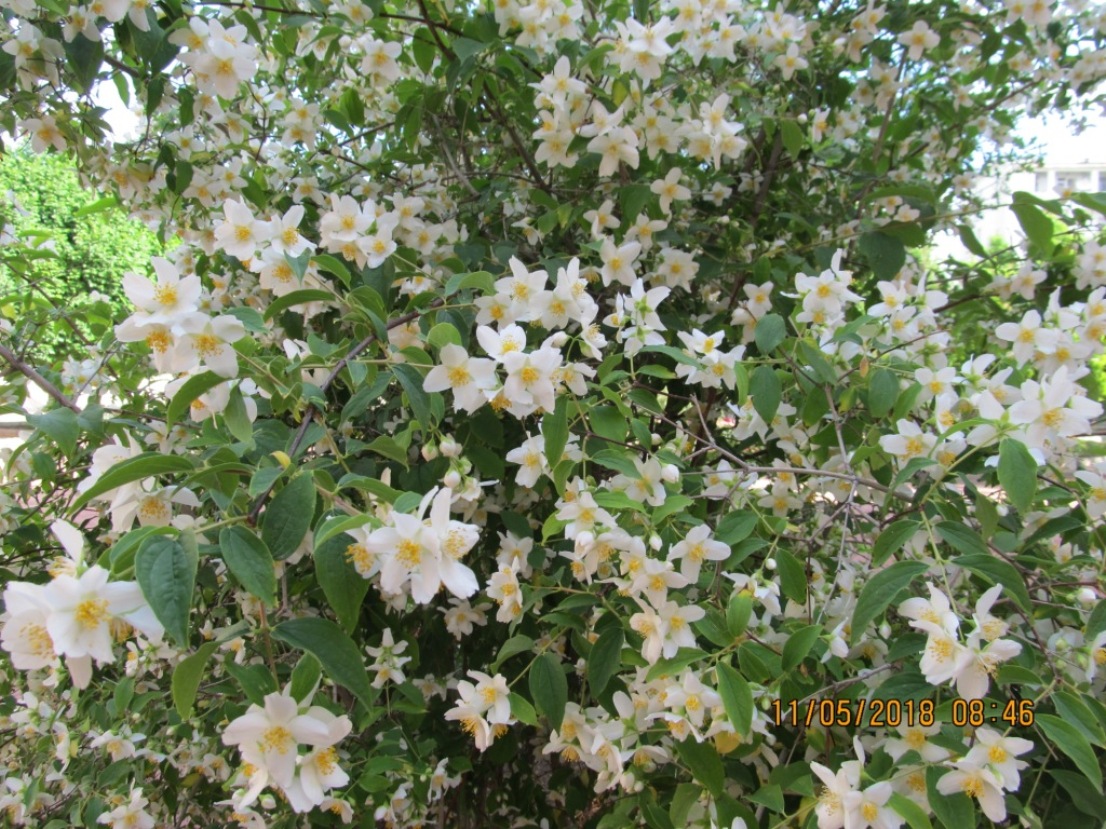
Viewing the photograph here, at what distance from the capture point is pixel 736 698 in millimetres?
847

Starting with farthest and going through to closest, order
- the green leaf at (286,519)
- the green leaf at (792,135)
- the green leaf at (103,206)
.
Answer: the green leaf at (103,206), the green leaf at (792,135), the green leaf at (286,519)

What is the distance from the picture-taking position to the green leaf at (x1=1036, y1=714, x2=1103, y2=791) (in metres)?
0.74

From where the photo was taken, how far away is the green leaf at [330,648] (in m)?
0.64

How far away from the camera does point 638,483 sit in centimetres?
100

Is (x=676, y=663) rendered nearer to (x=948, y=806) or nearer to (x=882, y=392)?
(x=948, y=806)

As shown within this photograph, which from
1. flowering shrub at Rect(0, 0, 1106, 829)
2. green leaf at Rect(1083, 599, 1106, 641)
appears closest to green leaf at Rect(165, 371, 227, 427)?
flowering shrub at Rect(0, 0, 1106, 829)

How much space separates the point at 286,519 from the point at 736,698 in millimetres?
561

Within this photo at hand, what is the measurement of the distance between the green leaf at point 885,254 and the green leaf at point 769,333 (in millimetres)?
566

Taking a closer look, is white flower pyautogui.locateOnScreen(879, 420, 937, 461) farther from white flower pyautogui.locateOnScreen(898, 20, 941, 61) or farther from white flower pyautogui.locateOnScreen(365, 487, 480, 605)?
white flower pyautogui.locateOnScreen(898, 20, 941, 61)

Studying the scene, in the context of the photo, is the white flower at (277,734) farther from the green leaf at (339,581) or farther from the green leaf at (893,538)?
the green leaf at (893,538)

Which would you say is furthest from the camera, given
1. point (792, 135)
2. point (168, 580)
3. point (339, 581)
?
point (792, 135)

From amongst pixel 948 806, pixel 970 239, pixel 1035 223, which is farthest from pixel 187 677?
pixel 970 239

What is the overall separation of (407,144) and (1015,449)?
1.38 metres

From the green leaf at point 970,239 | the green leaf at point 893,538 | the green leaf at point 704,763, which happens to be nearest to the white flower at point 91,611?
the green leaf at point 704,763
